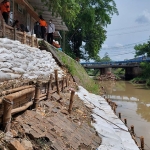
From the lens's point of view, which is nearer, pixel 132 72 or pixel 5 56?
pixel 5 56

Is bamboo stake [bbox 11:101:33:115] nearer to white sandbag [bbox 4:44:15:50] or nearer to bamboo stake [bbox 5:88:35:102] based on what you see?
bamboo stake [bbox 5:88:35:102]

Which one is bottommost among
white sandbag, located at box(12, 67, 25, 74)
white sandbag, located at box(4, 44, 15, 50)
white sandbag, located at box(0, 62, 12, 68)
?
white sandbag, located at box(12, 67, 25, 74)

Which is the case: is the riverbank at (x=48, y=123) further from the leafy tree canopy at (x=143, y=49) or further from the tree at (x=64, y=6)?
the leafy tree canopy at (x=143, y=49)

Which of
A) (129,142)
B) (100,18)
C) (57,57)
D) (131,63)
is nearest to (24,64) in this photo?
(129,142)

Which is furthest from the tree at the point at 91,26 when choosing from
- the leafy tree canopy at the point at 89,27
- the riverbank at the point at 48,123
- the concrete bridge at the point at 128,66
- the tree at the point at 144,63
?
the riverbank at the point at 48,123

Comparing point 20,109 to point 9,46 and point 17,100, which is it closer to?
point 17,100

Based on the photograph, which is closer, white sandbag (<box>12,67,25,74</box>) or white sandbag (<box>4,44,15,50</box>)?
white sandbag (<box>12,67,25,74</box>)

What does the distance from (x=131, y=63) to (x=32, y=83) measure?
31.8 m

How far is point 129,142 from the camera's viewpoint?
437 cm

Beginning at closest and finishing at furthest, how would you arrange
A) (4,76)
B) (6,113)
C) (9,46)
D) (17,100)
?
(6,113) < (17,100) < (4,76) < (9,46)

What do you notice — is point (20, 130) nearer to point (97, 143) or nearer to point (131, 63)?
point (97, 143)

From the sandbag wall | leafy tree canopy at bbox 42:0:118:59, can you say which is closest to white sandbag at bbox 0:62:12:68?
the sandbag wall

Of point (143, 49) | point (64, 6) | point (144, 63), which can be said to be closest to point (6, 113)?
point (64, 6)

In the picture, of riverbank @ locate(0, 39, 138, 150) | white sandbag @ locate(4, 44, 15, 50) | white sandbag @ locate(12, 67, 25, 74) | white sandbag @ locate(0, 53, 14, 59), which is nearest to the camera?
riverbank @ locate(0, 39, 138, 150)
